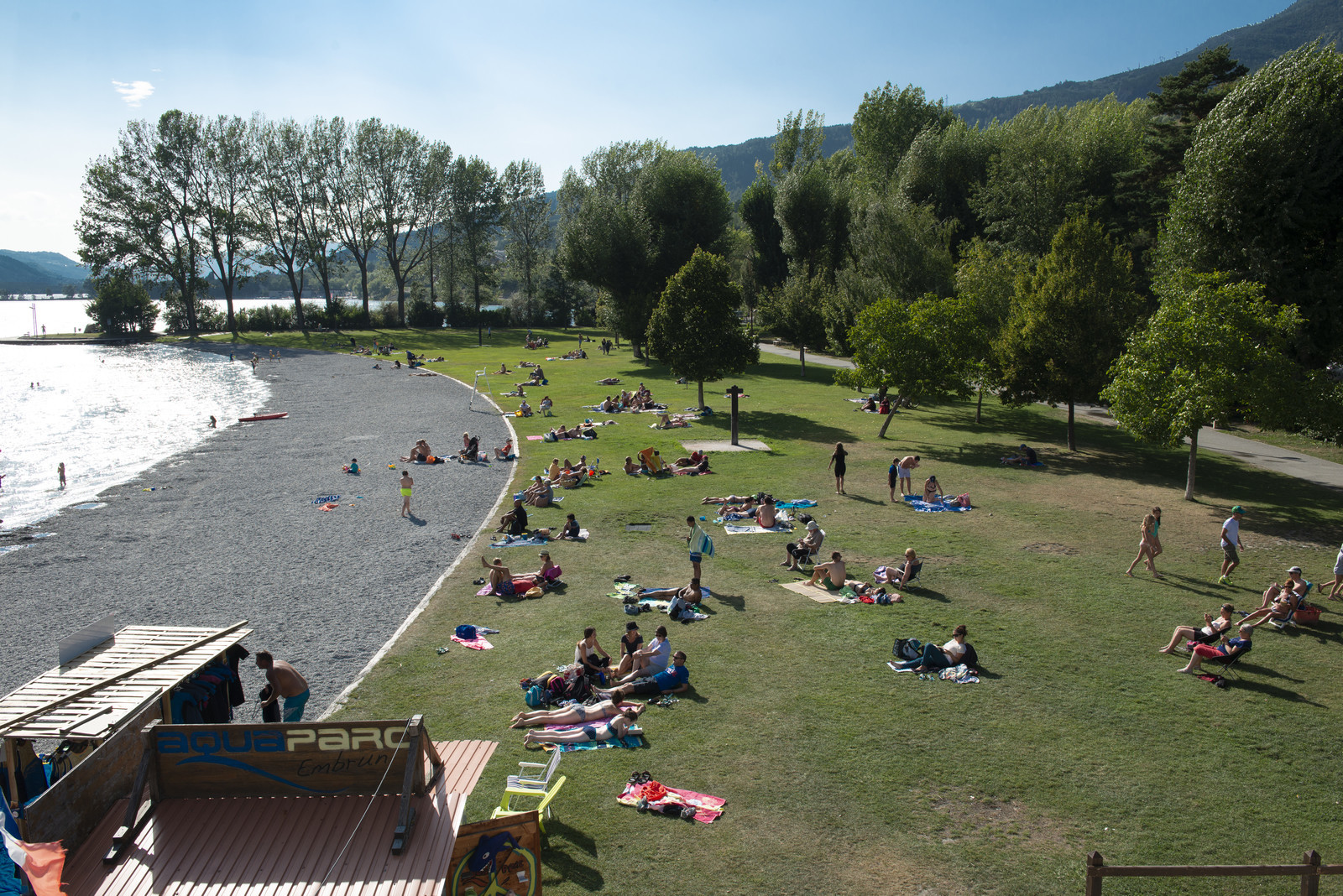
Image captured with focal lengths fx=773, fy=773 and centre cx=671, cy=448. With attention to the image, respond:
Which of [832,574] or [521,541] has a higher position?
[832,574]

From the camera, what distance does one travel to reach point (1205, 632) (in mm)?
13469

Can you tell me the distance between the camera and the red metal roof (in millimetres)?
6117

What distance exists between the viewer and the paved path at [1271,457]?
28.6 meters

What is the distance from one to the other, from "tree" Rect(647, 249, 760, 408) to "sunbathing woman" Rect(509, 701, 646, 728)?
2917 centimetres

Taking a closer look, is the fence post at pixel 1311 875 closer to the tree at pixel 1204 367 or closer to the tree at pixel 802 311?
the tree at pixel 1204 367

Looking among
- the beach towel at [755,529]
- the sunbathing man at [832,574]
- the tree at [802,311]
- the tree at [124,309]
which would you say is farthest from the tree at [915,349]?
the tree at [124,309]

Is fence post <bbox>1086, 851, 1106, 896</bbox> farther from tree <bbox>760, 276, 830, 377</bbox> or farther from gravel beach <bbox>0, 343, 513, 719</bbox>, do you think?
tree <bbox>760, 276, 830, 377</bbox>

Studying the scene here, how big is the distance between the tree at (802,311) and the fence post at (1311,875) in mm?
48736

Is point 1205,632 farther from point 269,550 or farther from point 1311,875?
point 269,550

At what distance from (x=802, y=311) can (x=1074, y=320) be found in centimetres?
2522

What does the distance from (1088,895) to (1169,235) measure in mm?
33943

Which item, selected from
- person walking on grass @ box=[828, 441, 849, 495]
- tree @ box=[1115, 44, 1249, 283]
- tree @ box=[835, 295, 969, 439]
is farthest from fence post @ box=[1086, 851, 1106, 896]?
tree @ box=[1115, 44, 1249, 283]

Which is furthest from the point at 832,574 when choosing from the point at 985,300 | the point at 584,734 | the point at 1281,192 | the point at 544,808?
the point at 985,300

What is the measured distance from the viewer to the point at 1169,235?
3238cm
